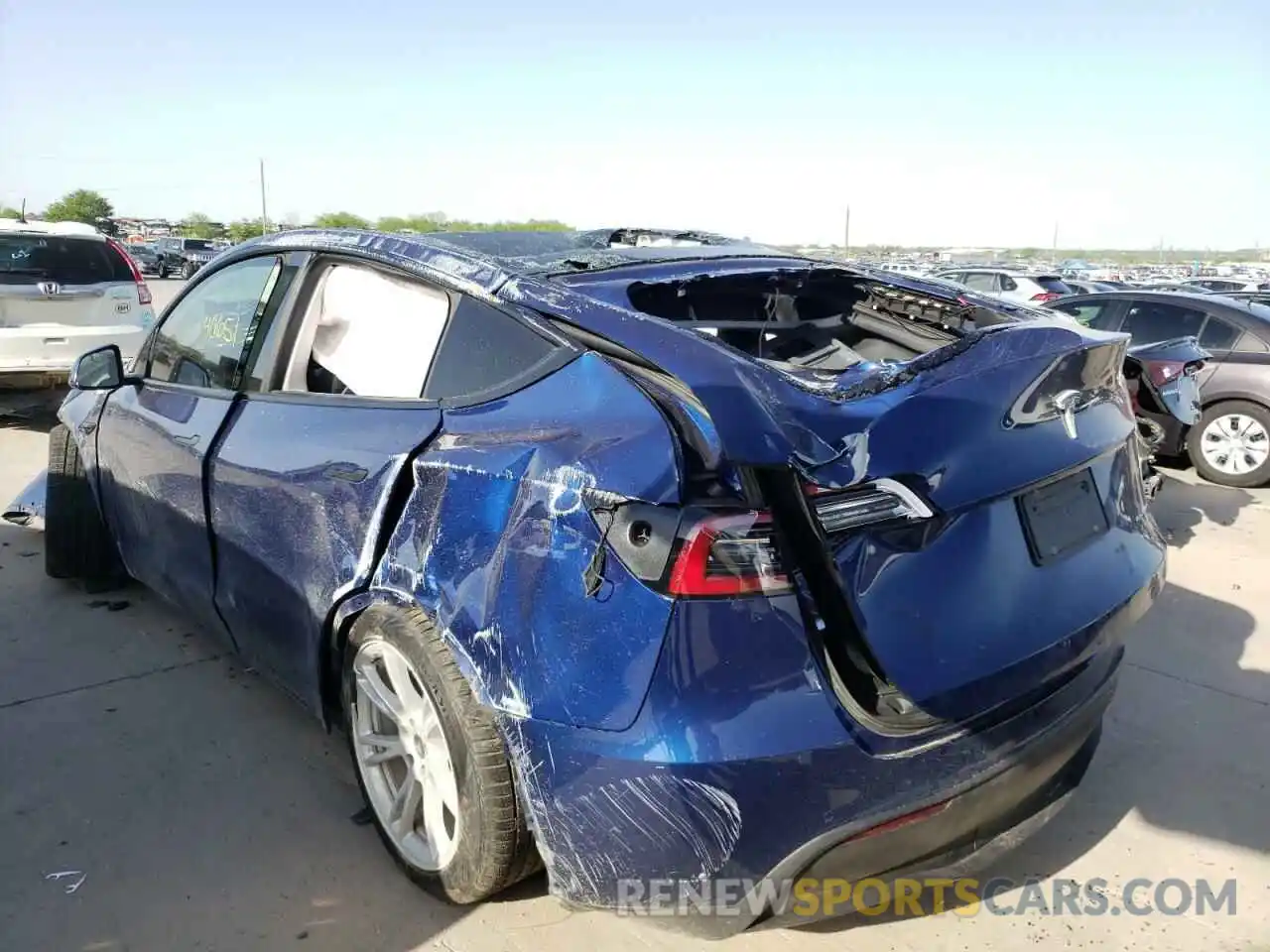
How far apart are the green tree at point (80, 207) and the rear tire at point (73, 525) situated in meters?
69.5

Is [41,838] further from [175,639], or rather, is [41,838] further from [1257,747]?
[1257,747]

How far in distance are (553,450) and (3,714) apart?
8.69 feet

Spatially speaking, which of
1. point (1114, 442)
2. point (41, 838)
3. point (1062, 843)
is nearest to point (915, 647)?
point (1114, 442)

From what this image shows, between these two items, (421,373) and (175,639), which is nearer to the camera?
(421,373)

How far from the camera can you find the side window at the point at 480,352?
7.34ft

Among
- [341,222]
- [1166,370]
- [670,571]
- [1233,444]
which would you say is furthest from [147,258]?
[670,571]

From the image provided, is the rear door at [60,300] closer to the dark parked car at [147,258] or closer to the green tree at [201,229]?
the dark parked car at [147,258]

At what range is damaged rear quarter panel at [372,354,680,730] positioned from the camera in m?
1.80

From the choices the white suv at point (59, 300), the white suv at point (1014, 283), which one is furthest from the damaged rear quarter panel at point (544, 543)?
the white suv at point (1014, 283)

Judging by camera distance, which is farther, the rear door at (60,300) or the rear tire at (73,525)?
the rear door at (60,300)

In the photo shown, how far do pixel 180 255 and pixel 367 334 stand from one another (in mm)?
42923

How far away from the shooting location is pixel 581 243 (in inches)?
127

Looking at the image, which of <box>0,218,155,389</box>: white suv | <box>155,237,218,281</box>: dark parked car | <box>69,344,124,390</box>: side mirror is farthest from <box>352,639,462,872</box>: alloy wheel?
<box>155,237,218,281</box>: dark parked car

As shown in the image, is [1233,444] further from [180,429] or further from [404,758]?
[180,429]
